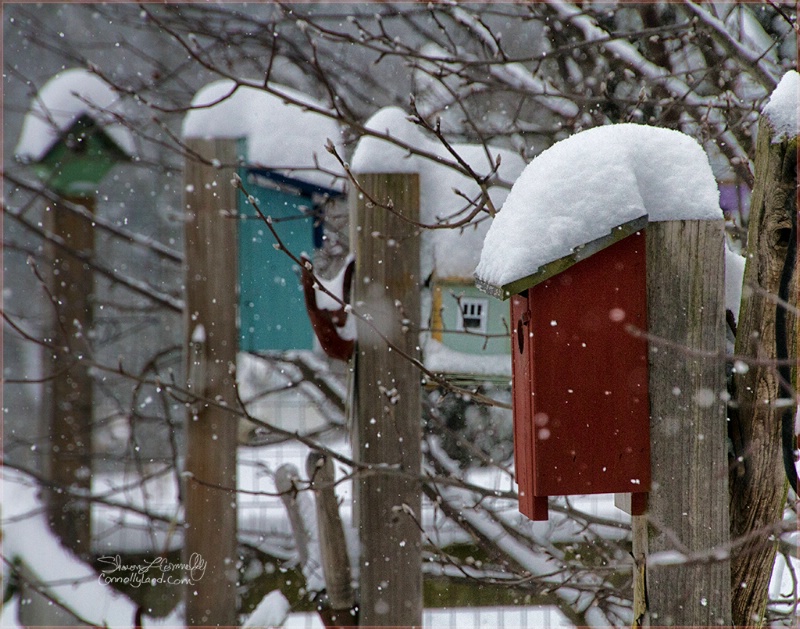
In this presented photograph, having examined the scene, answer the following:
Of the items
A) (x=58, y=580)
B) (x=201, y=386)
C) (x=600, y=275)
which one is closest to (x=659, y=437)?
(x=600, y=275)

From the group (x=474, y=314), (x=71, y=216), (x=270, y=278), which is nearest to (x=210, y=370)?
(x=270, y=278)

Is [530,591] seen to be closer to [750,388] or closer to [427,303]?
[427,303]

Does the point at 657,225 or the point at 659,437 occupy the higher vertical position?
the point at 657,225

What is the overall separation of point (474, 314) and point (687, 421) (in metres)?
1.07

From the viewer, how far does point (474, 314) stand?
2301mm

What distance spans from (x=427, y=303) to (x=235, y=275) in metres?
0.77

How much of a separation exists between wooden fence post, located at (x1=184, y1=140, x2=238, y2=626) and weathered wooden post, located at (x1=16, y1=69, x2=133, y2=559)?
17.3 inches

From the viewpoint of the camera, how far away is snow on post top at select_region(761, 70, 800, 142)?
1.18m

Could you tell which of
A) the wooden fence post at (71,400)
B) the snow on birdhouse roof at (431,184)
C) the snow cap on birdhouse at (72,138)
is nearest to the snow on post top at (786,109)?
the snow on birdhouse roof at (431,184)

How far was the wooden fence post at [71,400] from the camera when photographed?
4332 millimetres

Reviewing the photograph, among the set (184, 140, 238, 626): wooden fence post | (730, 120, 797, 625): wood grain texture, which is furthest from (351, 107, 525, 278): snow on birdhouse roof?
(730, 120, 797, 625): wood grain texture

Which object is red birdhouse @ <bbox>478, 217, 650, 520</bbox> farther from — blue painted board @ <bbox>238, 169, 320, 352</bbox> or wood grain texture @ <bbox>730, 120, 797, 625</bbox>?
blue painted board @ <bbox>238, 169, 320, 352</bbox>

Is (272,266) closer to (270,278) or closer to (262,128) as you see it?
(270,278)

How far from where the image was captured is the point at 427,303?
7.25ft
